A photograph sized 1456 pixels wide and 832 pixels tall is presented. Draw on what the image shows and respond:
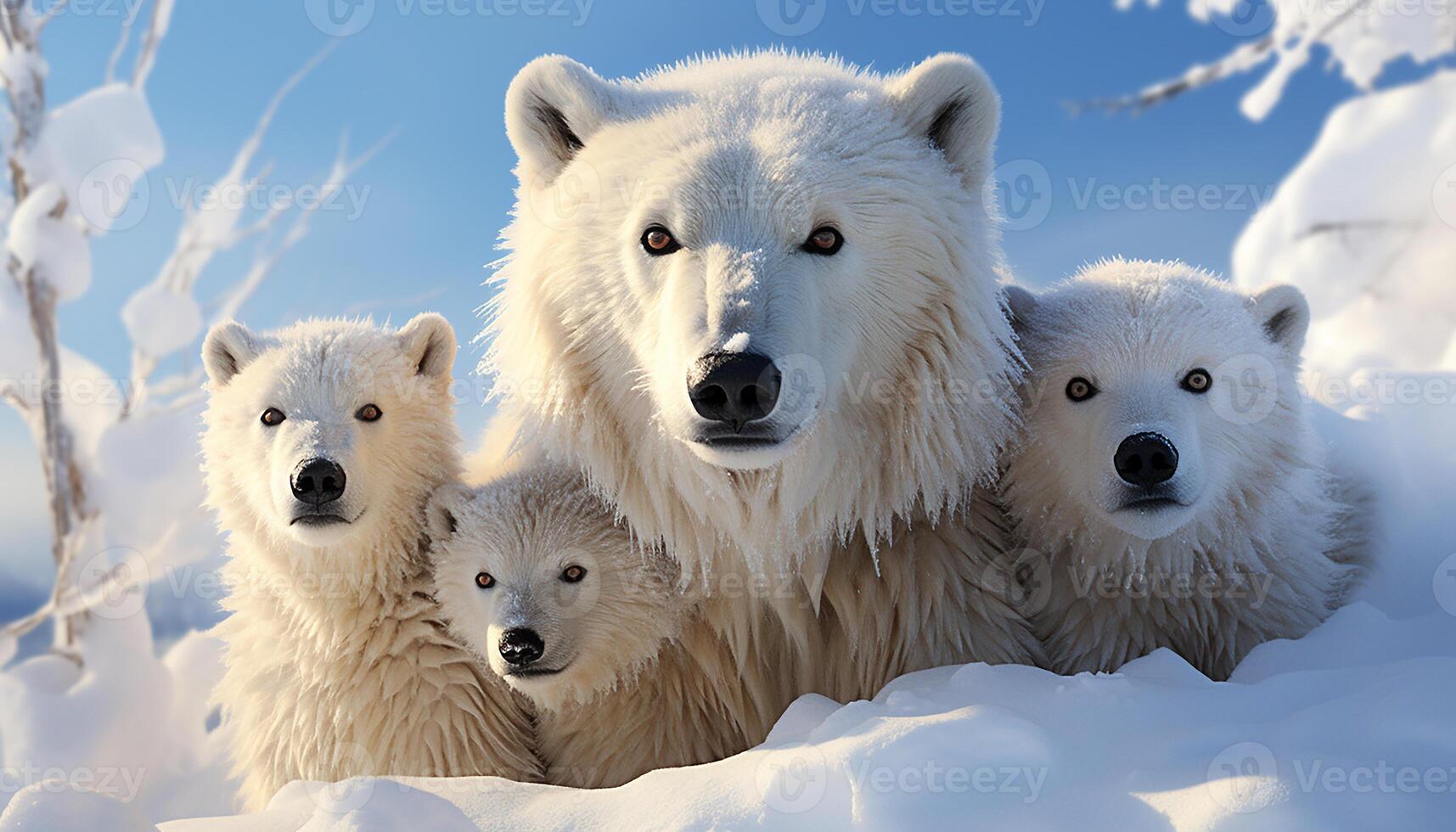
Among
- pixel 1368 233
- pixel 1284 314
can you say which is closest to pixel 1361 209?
pixel 1368 233

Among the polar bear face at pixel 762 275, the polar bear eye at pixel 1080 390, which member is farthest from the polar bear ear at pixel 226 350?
the polar bear eye at pixel 1080 390

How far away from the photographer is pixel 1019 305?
3.44 metres

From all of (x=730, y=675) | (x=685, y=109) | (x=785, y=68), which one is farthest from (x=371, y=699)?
(x=785, y=68)

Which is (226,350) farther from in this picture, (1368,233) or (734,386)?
(1368,233)

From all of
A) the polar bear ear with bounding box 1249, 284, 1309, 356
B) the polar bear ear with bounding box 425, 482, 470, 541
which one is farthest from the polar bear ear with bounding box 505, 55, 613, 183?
the polar bear ear with bounding box 1249, 284, 1309, 356

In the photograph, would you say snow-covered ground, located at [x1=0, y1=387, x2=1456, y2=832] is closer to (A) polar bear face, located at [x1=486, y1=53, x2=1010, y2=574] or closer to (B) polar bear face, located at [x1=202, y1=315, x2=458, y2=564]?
(A) polar bear face, located at [x1=486, y1=53, x2=1010, y2=574]

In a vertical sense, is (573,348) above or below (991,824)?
above

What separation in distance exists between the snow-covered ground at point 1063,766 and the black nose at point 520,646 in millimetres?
376

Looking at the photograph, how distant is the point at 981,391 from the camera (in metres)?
3.02

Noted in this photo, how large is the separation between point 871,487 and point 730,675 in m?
0.73

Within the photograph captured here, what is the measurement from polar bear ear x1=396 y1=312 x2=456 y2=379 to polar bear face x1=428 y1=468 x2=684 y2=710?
54 cm

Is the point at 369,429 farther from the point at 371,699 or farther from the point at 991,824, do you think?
the point at 991,824

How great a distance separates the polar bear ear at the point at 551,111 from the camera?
3.08m

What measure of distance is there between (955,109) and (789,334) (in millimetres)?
983
